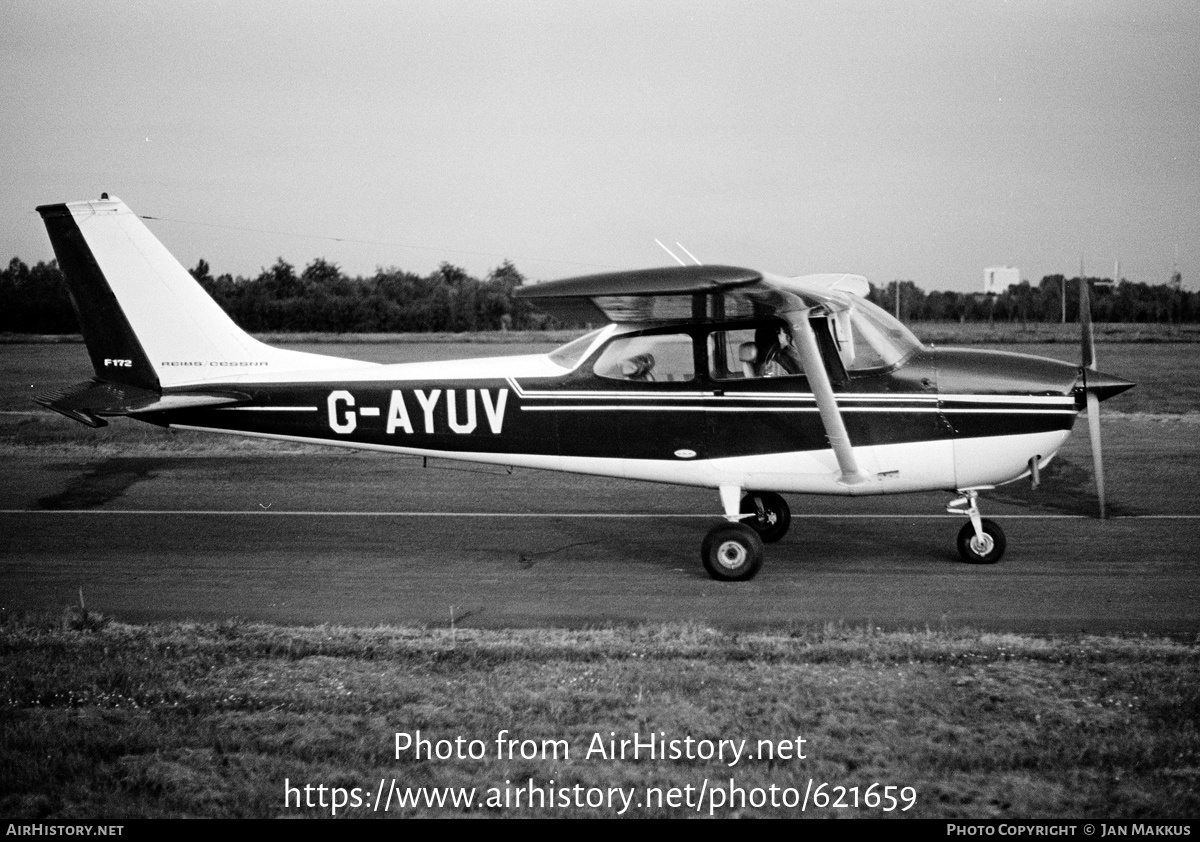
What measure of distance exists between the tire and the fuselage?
0.57 metres

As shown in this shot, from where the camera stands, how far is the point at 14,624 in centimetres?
744

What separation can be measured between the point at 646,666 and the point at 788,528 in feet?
13.2

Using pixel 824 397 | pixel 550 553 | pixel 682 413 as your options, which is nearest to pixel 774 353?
pixel 824 397

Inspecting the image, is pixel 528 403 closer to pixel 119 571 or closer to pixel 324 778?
pixel 119 571

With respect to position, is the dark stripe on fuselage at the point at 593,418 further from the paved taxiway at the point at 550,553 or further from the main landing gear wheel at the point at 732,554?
the paved taxiway at the point at 550,553

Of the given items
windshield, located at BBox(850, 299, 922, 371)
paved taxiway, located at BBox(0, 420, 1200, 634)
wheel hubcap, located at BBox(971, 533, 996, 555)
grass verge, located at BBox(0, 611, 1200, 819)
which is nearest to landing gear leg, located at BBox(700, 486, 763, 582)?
paved taxiway, located at BBox(0, 420, 1200, 634)

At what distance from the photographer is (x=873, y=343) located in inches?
344

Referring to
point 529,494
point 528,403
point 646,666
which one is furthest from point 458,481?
point 646,666

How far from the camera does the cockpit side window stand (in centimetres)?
895

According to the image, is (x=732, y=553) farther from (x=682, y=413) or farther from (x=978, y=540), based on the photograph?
(x=978, y=540)

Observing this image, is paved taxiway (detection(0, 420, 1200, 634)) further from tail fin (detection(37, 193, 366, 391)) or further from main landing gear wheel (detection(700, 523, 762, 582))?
tail fin (detection(37, 193, 366, 391))

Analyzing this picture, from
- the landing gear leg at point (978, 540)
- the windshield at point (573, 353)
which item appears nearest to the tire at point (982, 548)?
the landing gear leg at point (978, 540)

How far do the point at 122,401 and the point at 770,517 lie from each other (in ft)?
20.1

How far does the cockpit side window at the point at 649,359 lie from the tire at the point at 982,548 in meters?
2.72
